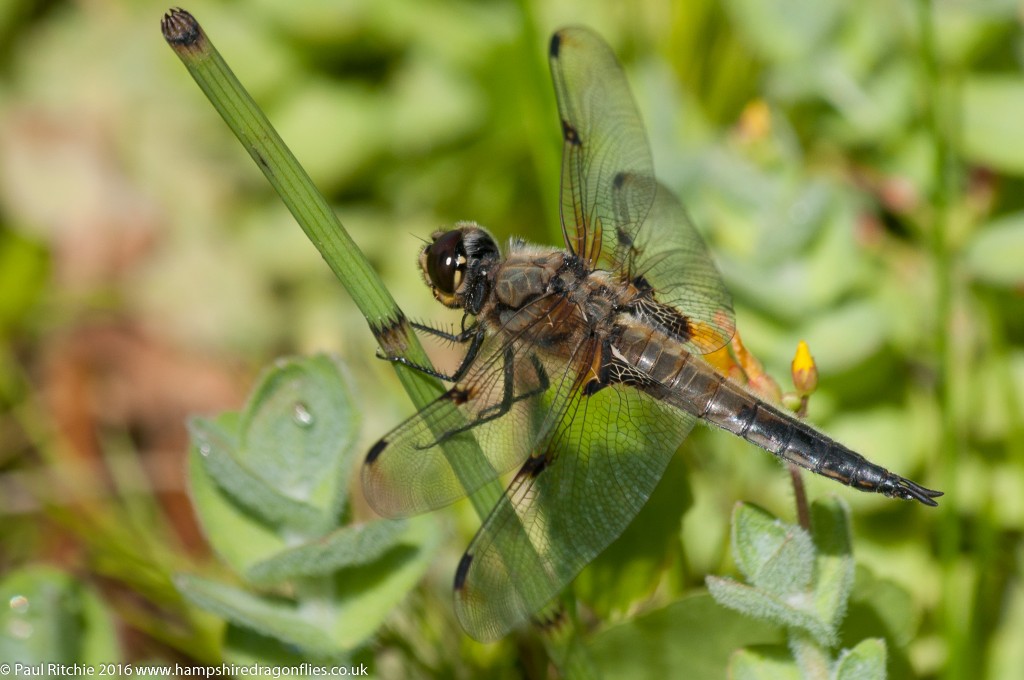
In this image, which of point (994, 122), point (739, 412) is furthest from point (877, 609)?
point (994, 122)

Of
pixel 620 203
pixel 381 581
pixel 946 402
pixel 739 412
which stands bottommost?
pixel 381 581

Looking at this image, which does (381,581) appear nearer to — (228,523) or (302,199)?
(228,523)

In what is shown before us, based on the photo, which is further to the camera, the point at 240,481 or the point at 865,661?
the point at 240,481

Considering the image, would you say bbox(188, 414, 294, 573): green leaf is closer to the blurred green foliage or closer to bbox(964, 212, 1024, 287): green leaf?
the blurred green foliage

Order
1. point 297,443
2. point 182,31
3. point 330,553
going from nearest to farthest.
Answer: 1. point 182,31
2. point 330,553
3. point 297,443

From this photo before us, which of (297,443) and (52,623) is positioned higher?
(297,443)

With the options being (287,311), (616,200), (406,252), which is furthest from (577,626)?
(287,311)

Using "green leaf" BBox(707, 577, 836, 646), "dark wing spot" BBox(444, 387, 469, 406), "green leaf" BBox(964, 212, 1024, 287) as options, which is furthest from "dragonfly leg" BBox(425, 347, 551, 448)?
"green leaf" BBox(964, 212, 1024, 287)
